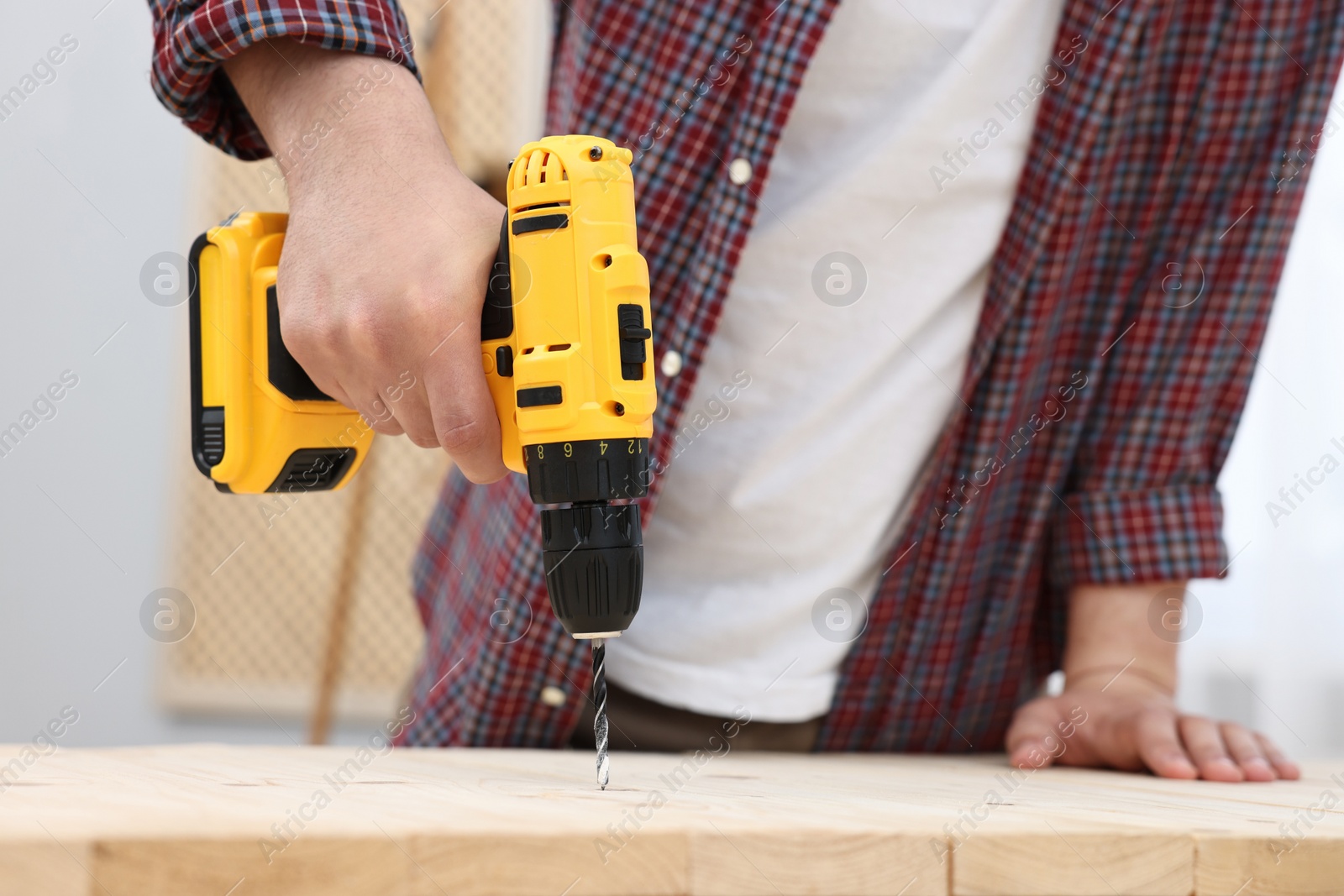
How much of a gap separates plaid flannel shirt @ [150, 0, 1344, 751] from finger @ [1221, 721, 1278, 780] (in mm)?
141

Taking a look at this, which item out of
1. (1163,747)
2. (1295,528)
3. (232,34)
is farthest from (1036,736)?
(1295,528)

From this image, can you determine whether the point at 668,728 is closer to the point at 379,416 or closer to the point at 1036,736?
the point at 1036,736

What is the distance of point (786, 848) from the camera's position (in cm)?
40

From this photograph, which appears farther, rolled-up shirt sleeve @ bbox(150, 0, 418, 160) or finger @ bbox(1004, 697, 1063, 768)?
finger @ bbox(1004, 697, 1063, 768)

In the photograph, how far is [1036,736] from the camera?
824 mm

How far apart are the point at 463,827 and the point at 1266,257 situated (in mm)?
800

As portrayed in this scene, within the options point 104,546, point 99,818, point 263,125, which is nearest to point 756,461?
point 263,125

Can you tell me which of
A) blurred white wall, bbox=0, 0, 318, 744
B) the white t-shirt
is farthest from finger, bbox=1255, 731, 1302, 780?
blurred white wall, bbox=0, 0, 318, 744

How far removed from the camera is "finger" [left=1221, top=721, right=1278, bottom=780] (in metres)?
0.73

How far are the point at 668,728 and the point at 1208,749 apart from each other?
385mm

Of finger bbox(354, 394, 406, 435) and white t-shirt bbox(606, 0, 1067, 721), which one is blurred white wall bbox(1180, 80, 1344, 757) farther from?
finger bbox(354, 394, 406, 435)

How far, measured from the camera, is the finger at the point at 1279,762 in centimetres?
74

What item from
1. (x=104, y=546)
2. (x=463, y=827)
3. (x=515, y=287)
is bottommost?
(x=104, y=546)

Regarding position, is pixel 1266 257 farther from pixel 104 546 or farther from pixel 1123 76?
pixel 104 546
